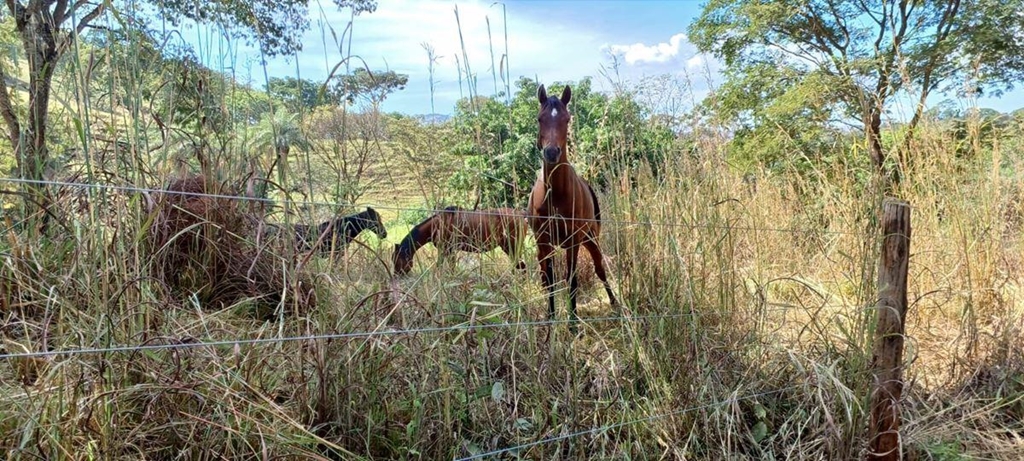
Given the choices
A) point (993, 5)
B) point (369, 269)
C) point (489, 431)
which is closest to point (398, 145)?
point (369, 269)

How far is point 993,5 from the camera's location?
6.40 meters

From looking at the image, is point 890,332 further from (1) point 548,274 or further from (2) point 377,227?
(2) point 377,227

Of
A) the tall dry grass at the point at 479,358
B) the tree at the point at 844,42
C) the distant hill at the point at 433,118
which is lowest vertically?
the tall dry grass at the point at 479,358

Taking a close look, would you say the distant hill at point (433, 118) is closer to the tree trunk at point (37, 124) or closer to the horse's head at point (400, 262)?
the horse's head at point (400, 262)

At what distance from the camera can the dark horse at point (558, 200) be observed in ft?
7.96

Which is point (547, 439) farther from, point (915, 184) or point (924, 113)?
point (924, 113)

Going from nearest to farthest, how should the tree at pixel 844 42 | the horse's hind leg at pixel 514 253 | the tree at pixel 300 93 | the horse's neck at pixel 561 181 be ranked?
the tree at pixel 300 93
the horse's hind leg at pixel 514 253
the horse's neck at pixel 561 181
the tree at pixel 844 42

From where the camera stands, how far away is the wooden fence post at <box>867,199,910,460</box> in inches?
55.6

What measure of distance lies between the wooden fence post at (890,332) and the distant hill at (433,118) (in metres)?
1.52

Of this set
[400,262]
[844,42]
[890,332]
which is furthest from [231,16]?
[844,42]

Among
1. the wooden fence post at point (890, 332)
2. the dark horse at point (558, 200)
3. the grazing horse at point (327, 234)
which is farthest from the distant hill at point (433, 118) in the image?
the wooden fence post at point (890, 332)

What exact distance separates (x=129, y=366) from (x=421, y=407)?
69 centimetres

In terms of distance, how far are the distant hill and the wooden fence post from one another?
59.7 inches

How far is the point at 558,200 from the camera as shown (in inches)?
105
